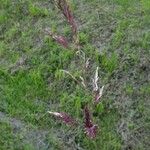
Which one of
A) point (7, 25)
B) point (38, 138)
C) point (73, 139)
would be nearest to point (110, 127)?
point (73, 139)

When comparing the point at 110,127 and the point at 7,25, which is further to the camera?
the point at 7,25

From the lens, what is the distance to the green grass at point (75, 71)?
5.41 m

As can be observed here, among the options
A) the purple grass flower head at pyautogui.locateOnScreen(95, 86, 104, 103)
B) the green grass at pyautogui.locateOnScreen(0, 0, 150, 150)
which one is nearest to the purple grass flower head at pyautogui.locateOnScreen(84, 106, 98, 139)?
the green grass at pyautogui.locateOnScreen(0, 0, 150, 150)

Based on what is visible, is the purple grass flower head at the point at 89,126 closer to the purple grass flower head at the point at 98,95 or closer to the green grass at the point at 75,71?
the green grass at the point at 75,71

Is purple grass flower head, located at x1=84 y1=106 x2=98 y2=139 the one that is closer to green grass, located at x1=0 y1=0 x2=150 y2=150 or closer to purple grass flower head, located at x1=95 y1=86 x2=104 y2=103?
green grass, located at x1=0 y1=0 x2=150 y2=150

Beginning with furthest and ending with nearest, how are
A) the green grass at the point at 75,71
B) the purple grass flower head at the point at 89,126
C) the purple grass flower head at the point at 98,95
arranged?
the green grass at the point at 75,71, the purple grass flower head at the point at 98,95, the purple grass flower head at the point at 89,126

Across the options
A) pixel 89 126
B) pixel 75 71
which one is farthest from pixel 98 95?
pixel 75 71

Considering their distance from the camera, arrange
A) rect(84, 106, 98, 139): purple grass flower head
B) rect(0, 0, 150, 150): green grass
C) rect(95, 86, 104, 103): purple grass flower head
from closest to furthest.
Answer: rect(84, 106, 98, 139): purple grass flower head, rect(95, 86, 104, 103): purple grass flower head, rect(0, 0, 150, 150): green grass

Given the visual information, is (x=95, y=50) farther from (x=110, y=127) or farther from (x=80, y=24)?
(x=110, y=127)

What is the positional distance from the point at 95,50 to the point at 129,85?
0.86 m

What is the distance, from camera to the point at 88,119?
5086 mm

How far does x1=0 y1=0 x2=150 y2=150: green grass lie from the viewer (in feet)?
17.7

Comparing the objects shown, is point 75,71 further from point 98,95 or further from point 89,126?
point 89,126

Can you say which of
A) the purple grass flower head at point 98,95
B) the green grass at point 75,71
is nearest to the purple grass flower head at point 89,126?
the green grass at point 75,71
